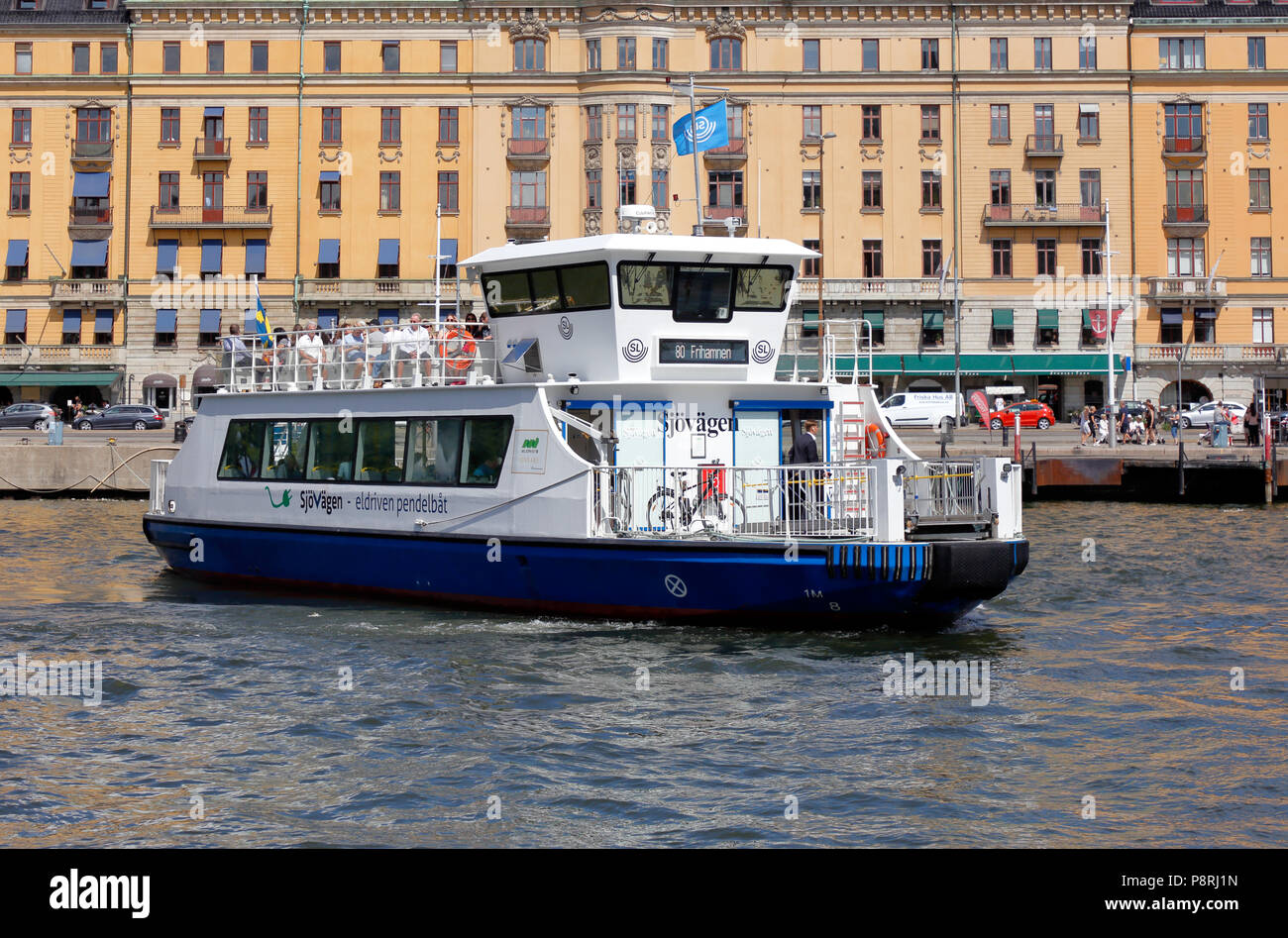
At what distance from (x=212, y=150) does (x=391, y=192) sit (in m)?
9.56

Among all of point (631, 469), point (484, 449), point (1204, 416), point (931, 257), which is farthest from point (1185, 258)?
point (631, 469)

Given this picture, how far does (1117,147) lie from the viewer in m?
74.8

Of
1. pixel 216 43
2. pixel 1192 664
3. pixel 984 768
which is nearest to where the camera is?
pixel 984 768

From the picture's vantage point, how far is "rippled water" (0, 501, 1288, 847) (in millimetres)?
11367

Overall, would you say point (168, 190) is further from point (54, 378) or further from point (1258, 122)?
point (1258, 122)

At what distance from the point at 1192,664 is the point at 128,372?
2606 inches

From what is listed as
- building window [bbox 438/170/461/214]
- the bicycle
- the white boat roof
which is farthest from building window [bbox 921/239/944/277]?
the bicycle

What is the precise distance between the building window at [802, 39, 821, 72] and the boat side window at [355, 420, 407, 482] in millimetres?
56422

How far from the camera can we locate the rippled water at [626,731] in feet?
37.3

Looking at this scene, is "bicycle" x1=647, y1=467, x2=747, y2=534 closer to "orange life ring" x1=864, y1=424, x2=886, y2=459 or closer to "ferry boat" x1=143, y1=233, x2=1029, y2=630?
"ferry boat" x1=143, y1=233, x2=1029, y2=630

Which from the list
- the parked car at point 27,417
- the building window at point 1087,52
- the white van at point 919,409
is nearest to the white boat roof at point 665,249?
the white van at point 919,409

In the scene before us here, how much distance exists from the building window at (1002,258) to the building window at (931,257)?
2.81 m
